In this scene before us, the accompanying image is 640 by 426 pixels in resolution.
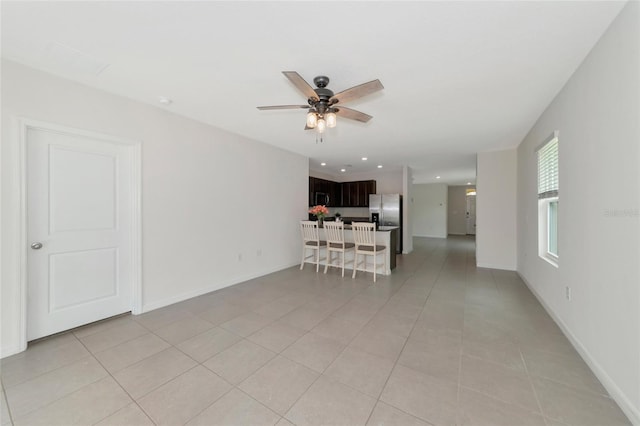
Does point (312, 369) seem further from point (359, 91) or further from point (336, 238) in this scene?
point (336, 238)

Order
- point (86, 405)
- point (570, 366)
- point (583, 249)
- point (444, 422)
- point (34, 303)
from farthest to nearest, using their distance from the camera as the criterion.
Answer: point (34, 303) < point (583, 249) < point (570, 366) < point (86, 405) < point (444, 422)

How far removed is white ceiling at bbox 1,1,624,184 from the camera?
1.50 m

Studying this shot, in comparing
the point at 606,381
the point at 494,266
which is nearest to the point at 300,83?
the point at 606,381

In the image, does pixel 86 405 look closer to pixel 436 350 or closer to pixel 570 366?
pixel 436 350

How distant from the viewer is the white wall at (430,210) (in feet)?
33.4

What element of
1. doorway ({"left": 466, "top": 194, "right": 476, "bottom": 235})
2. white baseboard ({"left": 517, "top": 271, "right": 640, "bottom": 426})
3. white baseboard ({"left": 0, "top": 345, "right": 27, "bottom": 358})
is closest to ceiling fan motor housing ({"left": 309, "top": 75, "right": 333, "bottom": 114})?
white baseboard ({"left": 517, "top": 271, "right": 640, "bottom": 426})

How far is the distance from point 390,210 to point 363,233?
2.84 metres

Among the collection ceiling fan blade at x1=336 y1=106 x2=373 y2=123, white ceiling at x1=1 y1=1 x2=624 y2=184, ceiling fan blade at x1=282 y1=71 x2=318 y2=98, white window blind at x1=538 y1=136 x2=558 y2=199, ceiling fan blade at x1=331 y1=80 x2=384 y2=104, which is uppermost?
white ceiling at x1=1 y1=1 x2=624 y2=184

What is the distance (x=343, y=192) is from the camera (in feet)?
26.8

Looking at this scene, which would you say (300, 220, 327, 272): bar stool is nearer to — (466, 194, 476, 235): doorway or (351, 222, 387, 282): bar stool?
(351, 222, 387, 282): bar stool

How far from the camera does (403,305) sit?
123 inches

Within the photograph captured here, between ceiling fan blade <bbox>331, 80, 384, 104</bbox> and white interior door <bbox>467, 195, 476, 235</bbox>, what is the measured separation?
438 inches

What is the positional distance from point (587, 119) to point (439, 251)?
18.6 ft

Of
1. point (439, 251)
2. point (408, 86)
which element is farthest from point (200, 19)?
point (439, 251)
